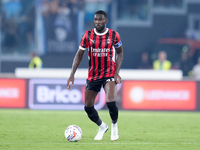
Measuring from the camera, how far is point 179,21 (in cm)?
3338

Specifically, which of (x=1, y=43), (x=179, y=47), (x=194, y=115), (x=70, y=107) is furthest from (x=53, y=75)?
(x=179, y=47)

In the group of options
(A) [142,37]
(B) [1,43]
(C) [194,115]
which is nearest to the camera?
(C) [194,115]

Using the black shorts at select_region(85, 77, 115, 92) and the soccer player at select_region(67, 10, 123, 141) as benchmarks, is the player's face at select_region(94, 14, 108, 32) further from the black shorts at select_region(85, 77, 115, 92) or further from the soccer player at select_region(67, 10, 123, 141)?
the black shorts at select_region(85, 77, 115, 92)

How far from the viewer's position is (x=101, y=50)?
989cm

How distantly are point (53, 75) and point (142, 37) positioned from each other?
14558 mm

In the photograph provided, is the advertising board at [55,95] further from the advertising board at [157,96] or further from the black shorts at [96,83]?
the black shorts at [96,83]

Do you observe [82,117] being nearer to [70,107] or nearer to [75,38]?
[70,107]

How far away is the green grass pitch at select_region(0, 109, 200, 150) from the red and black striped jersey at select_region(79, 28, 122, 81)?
118cm

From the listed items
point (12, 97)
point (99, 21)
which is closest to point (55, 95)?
point (12, 97)

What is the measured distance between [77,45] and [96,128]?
16008 millimetres

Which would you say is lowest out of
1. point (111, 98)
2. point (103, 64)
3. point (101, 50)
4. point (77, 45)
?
point (111, 98)

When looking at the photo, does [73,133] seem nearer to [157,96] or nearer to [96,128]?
[96,128]

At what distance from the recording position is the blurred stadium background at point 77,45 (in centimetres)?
1806

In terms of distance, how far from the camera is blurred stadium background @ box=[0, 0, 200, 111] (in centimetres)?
1806
